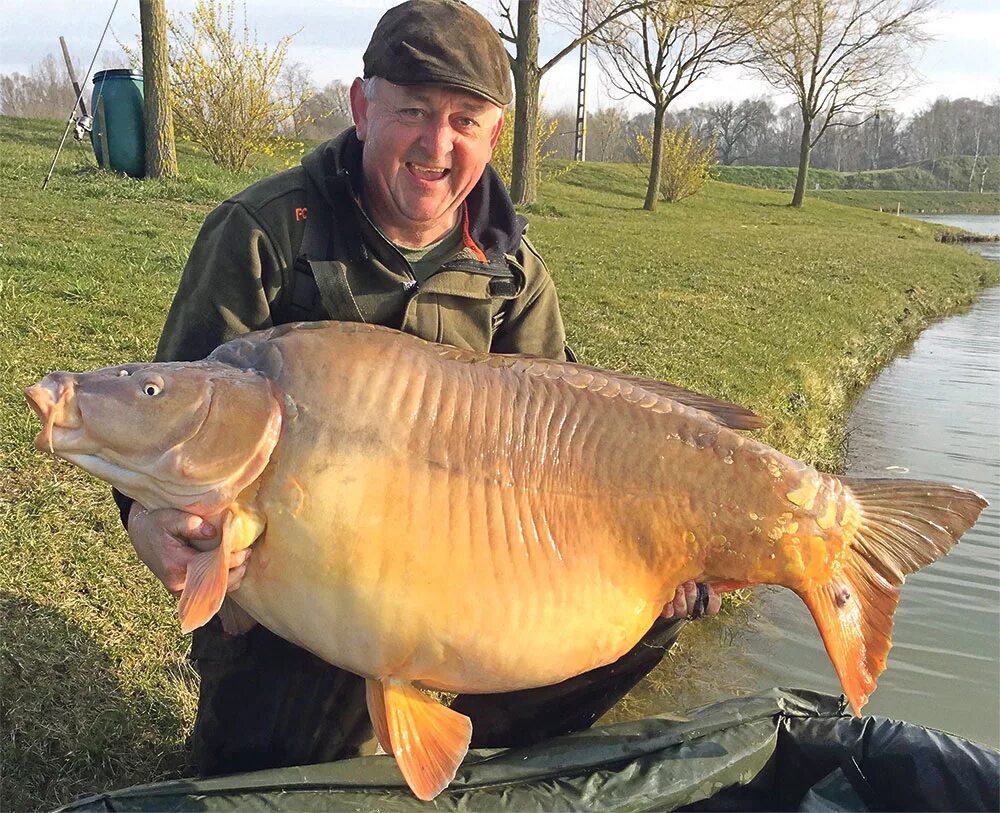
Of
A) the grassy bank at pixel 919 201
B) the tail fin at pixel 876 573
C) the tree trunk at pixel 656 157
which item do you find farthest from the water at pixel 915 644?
the grassy bank at pixel 919 201

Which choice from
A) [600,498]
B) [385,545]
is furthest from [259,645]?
[600,498]

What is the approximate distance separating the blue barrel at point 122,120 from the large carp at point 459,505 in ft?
30.6

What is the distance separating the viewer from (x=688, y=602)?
1738 mm

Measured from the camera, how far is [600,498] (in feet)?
5.18

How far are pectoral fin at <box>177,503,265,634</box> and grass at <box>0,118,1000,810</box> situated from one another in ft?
2.52

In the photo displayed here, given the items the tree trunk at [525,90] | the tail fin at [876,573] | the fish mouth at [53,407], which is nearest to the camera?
the fish mouth at [53,407]

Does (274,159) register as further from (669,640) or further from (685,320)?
(669,640)

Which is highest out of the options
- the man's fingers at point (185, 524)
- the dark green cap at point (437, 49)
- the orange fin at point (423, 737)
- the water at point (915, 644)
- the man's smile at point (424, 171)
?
the dark green cap at point (437, 49)

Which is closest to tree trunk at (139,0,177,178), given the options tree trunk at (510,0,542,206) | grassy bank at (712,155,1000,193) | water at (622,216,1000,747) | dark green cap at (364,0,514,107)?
tree trunk at (510,0,542,206)

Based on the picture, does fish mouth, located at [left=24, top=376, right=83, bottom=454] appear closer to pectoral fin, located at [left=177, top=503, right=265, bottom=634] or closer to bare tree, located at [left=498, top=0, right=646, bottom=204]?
pectoral fin, located at [left=177, top=503, right=265, bottom=634]

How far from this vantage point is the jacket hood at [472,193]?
1.94 meters

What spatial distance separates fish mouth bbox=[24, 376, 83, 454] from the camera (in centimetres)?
136

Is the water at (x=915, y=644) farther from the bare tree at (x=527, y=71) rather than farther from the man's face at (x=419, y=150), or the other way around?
the bare tree at (x=527, y=71)

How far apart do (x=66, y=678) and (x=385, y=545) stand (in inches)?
42.9
